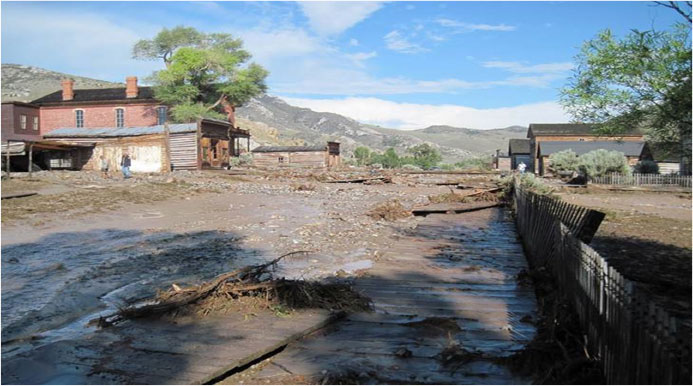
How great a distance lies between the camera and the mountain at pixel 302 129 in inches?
4038

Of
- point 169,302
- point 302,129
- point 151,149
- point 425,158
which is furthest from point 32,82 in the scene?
point 169,302

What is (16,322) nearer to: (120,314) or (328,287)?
(120,314)

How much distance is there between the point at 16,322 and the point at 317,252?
5.56m

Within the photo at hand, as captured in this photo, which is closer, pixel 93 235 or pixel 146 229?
pixel 93 235

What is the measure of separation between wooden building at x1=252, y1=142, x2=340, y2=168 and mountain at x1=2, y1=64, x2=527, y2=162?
19.6m

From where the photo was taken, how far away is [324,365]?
4.23 metres

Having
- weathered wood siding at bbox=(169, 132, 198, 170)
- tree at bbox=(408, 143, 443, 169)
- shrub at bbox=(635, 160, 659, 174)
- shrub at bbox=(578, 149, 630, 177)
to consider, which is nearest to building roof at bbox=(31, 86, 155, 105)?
weathered wood siding at bbox=(169, 132, 198, 170)

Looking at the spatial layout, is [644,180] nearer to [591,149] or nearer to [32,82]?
[591,149]

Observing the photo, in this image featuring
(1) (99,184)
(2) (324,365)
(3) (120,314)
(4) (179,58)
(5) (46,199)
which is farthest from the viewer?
(4) (179,58)

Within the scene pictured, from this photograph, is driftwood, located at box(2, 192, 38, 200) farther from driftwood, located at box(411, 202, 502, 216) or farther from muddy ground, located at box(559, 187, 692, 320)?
muddy ground, located at box(559, 187, 692, 320)

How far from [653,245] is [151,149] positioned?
33063 mm

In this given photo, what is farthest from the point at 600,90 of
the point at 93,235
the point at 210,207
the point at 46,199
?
the point at 46,199

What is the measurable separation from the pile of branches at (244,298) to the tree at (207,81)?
49.5 metres

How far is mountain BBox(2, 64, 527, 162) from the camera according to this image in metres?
103
